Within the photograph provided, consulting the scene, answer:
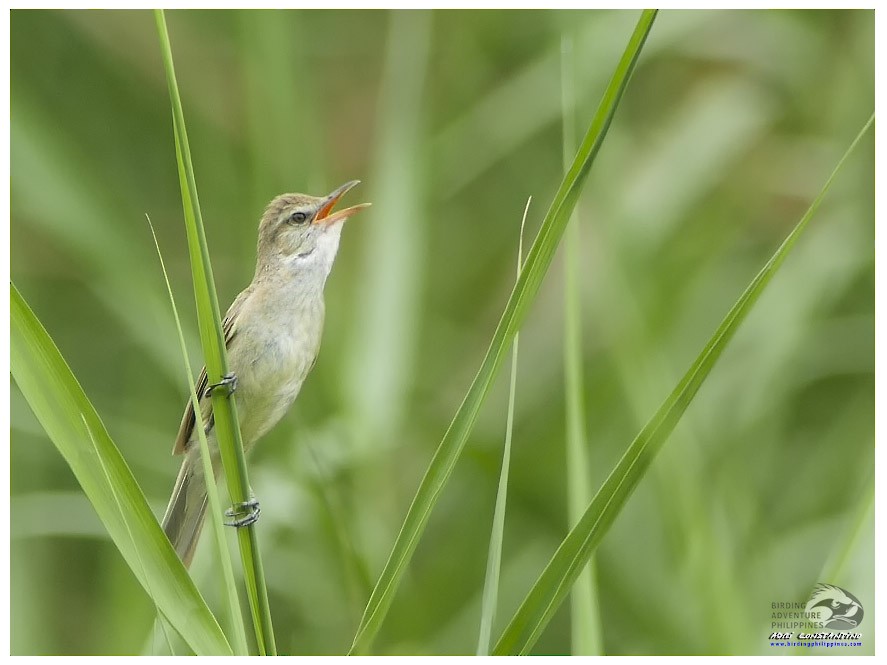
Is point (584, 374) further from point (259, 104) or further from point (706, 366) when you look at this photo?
point (259, 104)

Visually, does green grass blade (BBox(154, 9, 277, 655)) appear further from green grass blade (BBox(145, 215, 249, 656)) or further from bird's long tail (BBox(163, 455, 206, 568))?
bird's long tail (BBox(163, 455, 206, 568))

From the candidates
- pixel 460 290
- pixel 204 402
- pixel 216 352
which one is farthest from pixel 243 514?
pixel 460 290

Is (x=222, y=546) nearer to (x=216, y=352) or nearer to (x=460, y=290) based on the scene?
(x=216, y=352)

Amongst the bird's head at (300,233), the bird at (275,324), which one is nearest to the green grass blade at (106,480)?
the bird at (275,324)

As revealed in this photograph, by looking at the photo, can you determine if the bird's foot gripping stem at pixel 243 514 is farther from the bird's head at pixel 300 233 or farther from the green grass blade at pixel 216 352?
the bird's head at pixel 300 233
